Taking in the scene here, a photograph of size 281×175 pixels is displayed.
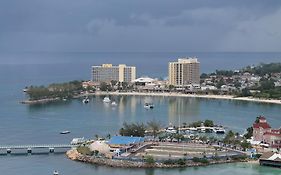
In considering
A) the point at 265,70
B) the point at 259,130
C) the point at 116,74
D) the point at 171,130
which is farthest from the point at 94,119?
the point at 265,70

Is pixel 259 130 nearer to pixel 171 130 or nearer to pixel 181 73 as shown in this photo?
pixel 171 130

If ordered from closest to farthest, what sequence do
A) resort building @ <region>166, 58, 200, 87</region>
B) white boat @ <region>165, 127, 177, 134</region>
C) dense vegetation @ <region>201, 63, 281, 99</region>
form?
white boat @ <region>165, 127, 177, 134</region> → dense vegetation @ <region>201, 63, 281, 99</region> → resort building @ <region>166, 58, 200, 87</region>

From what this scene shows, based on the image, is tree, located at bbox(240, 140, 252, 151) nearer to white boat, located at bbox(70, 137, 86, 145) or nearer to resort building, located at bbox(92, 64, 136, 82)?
white boat, located at bbox(70, 137, 86, 145)

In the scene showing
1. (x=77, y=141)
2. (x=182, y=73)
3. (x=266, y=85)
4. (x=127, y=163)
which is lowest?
(x=127, y=163)

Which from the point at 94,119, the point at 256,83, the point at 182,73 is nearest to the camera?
the point at 94,119

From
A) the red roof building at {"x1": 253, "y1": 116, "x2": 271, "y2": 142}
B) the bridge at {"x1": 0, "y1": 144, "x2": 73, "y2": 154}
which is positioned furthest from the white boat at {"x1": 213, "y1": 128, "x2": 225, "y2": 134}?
the bridge at {"x1": 0, "y1": 144, "x2": 73, "y2": 154}
